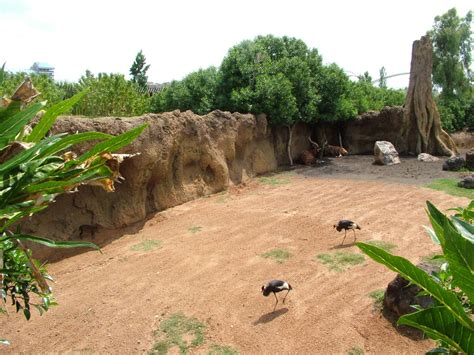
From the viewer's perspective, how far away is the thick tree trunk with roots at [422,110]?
17891 mm

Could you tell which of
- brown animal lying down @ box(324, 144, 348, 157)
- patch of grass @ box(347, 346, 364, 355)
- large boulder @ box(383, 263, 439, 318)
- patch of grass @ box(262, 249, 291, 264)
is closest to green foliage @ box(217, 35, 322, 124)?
brown animal lying down @ box(324, 144, 348, 157)

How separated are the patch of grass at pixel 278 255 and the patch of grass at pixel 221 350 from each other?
7.71 feet

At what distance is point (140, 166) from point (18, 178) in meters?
8.06

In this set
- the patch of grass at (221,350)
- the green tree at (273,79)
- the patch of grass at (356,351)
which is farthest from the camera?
the green tree at (273,79)

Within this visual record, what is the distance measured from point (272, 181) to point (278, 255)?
6.14 metres

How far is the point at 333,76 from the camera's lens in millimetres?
16484

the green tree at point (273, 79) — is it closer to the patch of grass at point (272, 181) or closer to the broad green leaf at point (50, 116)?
the patch of grass at point (272, 181)

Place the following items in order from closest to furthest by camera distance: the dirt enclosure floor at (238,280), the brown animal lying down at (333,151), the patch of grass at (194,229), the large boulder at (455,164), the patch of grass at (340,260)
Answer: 1. the dirt enclosure floor at (238,280)
2. the patch of grass at (340,260)
3. the patch of grass at (194,229)
4. the large boulder at (455,164)
5. the brown animal lying down at (333,151)

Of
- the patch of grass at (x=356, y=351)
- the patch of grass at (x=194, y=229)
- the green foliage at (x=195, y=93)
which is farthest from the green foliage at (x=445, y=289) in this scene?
→ the green foliage at (x=195, y=93)

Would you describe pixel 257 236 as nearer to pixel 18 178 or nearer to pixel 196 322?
pixel 196 322

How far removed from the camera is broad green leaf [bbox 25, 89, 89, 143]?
147cm

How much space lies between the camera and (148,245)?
834cm

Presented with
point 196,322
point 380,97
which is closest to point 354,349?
point 196,322

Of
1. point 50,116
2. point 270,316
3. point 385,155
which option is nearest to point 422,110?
point 385,155
